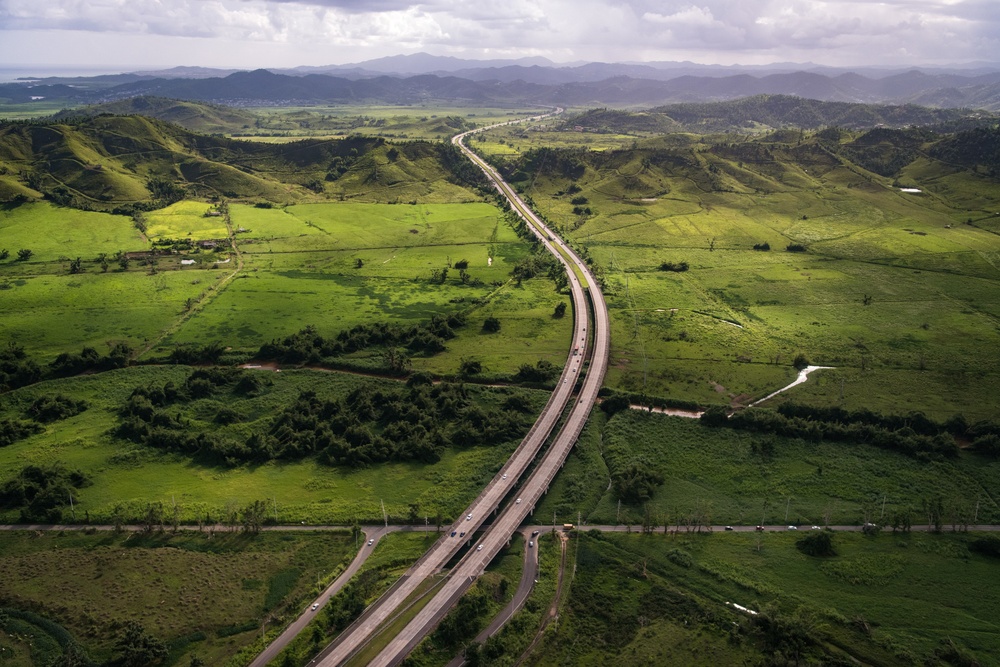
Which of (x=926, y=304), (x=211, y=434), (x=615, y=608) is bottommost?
(x=615, y=608)

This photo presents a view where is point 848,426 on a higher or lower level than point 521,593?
higher

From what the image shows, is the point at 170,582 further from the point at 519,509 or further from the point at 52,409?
the point at 52,409

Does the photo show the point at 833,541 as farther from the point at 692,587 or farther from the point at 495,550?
the point at 495,550

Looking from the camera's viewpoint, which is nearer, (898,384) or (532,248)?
(898,384)

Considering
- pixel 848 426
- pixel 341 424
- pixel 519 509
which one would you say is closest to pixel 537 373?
pixel 341 424

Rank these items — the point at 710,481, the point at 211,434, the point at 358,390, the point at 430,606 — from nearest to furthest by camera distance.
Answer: the point at 430,606 → the point at 710,481 → the point at 211,434 → the point at 358,390

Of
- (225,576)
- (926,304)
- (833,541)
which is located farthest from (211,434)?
(926,304)
